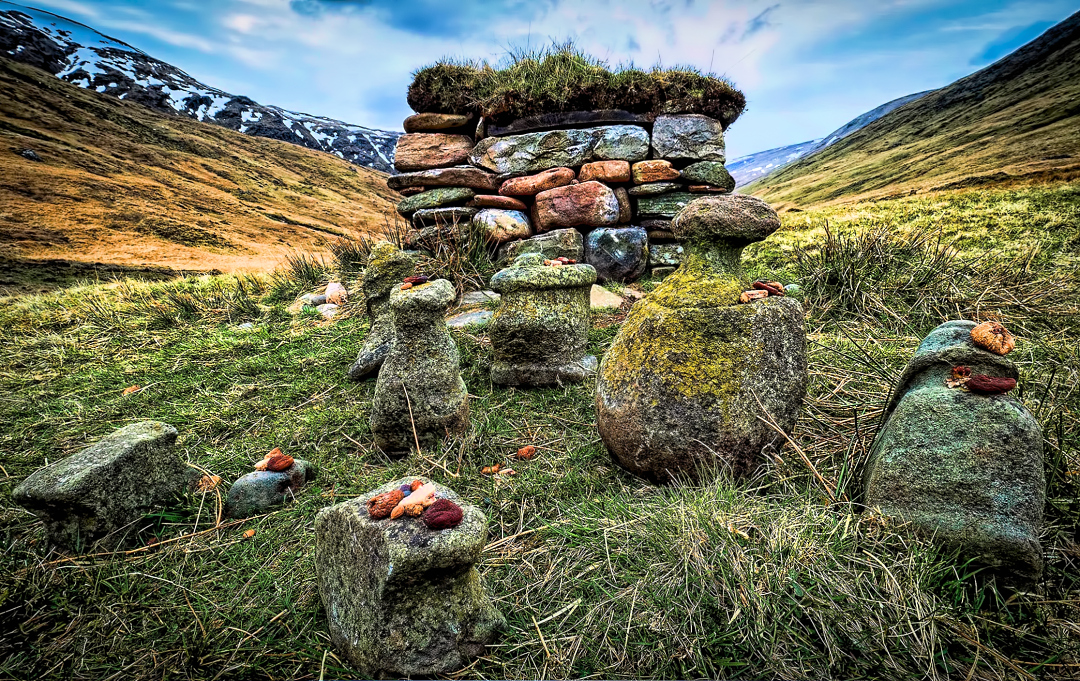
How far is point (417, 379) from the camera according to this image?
10.2ft

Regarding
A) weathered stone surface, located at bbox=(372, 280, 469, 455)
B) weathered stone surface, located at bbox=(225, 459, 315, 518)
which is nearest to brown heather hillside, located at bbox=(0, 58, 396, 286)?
weathered stone surface, located at bbox=(372, 280, 469, 455)

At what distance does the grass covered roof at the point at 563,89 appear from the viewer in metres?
7.22

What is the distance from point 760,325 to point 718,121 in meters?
6.69

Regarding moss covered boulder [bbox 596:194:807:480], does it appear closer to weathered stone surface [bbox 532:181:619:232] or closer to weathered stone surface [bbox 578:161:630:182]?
weathered stone surface [bbox 532:181:619:232]

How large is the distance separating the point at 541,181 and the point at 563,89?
156 cm

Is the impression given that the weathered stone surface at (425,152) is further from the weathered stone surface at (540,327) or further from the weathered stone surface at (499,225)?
the weathered stone surface at (540,327)

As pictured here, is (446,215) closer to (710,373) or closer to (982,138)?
(710,373)

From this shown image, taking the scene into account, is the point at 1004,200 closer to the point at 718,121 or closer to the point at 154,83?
the point at 718,121

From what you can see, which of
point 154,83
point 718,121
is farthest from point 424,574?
point 154,83

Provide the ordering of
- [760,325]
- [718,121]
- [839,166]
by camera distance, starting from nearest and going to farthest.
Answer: [760,325], [718,121], [839,166]

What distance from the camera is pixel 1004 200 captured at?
5902mm

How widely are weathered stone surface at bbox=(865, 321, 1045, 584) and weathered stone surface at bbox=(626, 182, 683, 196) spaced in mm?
5896

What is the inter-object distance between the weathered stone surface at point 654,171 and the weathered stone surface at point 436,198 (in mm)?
2900

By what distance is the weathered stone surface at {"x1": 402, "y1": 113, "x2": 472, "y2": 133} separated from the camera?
7.54 m
